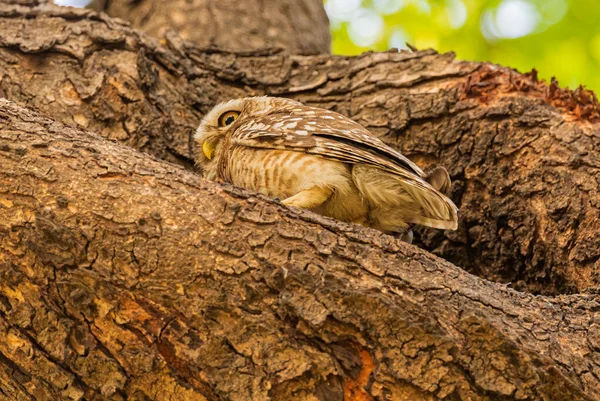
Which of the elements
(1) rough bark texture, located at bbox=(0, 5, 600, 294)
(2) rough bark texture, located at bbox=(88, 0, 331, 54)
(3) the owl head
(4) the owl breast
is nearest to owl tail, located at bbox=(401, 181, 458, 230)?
(4) the owl breast

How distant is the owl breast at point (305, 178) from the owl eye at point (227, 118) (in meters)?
0.68

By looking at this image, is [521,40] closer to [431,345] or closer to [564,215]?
[564,215]

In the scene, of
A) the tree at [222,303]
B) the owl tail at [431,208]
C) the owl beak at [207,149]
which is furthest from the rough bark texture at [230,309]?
the owl beak at [207,149]

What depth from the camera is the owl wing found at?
3.44 m

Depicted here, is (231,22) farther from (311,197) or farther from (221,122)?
(311,197)

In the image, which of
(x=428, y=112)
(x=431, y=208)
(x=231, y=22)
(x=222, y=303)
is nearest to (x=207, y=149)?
(x=428, y=112)

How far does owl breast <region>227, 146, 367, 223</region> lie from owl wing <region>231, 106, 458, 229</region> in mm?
46

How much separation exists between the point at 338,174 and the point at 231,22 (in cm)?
262

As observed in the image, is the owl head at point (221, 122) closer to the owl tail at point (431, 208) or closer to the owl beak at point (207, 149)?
the owl beak at point (207, 149)

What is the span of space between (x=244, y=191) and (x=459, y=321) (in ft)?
→ 3.00

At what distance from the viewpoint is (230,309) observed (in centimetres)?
251

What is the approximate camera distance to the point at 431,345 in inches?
97.1

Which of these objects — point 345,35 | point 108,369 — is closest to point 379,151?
point 108,369

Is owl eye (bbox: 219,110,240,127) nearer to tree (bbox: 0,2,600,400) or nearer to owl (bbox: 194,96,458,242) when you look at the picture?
owl (bbox: 194,96,458,242)
